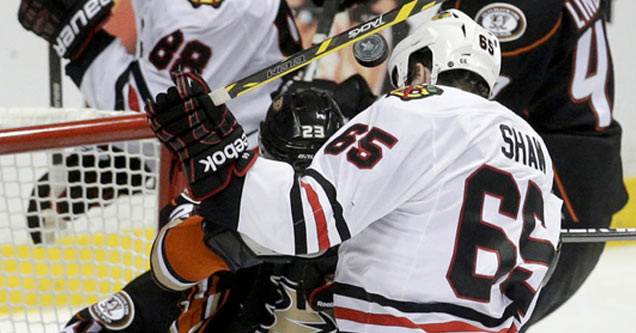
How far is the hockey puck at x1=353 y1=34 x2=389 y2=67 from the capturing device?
5.35ft

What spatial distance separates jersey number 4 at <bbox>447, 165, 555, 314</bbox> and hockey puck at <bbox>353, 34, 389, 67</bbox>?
0.93 feet

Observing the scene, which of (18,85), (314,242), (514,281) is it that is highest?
(314,242)

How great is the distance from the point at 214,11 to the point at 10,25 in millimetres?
982

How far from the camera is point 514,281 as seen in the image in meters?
1.54

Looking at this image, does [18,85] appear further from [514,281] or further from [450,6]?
[514,281]

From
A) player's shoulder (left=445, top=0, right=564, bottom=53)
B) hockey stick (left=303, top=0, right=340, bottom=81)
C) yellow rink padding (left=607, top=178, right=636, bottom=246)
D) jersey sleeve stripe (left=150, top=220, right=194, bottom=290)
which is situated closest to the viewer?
jersey sleeve stripe (left=150, top=220, right=194, bottom=290)

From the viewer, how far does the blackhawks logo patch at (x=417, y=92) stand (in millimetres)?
1430

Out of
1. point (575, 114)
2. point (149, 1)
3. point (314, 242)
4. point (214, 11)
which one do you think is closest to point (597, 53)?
point (575, 114)

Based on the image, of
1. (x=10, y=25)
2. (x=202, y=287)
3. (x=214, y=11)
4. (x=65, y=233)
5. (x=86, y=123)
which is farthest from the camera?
(x=10, y=25)

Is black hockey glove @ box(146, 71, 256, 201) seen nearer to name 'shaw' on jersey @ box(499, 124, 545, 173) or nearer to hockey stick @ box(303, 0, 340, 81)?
name 'shaw' on jersey @ box(499, 124, 545, 173)

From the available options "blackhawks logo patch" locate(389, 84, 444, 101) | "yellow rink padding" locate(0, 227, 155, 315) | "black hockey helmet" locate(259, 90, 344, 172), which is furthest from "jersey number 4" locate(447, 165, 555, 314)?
"yellow rink padding" locate(0, 227, 155, 315)

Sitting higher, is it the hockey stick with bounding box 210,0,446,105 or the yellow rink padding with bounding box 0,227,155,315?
the hockey stick with bounding box 210,0,446,105

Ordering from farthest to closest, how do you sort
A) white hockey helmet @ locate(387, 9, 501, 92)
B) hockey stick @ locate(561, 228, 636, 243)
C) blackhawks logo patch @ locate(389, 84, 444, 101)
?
hockey stick @ locate(561, 228, 636, 243) → white hockey helmet @ locate(387, 9, 501, 92) → blackhawks logo patch @ locate(389, 84, 444, 101)

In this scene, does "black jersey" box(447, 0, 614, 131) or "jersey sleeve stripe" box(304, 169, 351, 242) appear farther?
"black jersey" box(447, 0, 614, 131)
